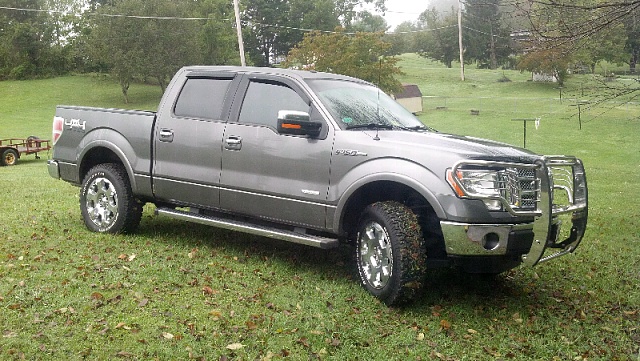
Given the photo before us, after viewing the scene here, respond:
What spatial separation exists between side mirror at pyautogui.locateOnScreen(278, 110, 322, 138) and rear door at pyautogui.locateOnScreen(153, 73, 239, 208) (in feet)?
3.11

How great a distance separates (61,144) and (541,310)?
589 centimetres

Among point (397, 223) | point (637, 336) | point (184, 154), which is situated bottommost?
point (637, 336)

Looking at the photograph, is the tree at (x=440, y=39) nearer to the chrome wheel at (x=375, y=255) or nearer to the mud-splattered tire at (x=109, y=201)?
the mud-splattered tire at (x=109, y=201)

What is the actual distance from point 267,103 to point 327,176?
3.80 feet

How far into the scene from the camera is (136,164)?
7293 mm

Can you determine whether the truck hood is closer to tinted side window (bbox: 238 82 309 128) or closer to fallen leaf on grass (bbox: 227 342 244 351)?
tinted side window (bbox: 238 82 309 128)

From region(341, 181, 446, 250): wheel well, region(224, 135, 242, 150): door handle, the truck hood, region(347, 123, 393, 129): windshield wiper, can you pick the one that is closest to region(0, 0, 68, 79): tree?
region(224, 135, 242, 150): door handle

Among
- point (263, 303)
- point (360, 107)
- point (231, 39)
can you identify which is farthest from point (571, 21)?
point (231, 39)

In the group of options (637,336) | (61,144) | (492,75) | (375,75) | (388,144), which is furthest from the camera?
(492,75)

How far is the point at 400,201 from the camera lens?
5859mm

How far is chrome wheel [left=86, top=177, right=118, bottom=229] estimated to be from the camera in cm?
761

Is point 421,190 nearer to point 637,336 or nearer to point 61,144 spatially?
point 637,336

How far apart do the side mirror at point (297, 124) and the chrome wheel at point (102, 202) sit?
2.64m

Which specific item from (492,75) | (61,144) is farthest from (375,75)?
(492,75)
